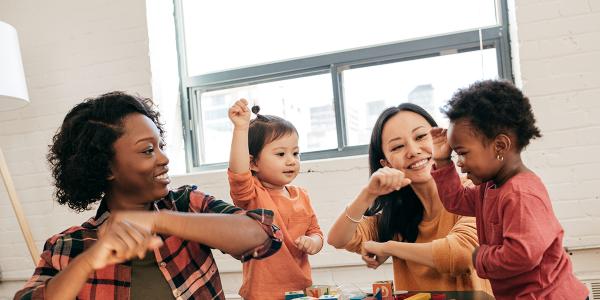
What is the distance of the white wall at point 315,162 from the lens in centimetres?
258

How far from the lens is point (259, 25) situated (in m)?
3.37

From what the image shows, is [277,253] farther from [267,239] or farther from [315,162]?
[315,162]

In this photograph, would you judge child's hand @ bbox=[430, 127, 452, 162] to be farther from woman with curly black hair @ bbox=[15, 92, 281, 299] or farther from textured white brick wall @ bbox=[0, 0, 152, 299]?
textured white brick wall @ bbox=[0, 0, 152, 299]

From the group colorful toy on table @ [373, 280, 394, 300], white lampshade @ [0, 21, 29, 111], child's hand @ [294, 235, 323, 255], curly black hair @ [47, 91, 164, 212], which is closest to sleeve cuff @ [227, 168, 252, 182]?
child's hand @ [294, 235, 323, 255]

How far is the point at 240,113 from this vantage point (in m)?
1.77

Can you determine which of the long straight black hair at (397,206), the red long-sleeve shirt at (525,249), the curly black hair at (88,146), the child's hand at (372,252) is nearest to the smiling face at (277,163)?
the long straight black hair at (397,206)

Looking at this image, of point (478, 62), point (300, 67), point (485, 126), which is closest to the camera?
point (485, 126)

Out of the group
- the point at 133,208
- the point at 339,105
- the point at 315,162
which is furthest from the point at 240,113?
the point at 339,105

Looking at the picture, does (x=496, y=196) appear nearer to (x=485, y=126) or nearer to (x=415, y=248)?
(x=485, y=126)

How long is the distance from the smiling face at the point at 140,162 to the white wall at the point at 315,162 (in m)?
1.66

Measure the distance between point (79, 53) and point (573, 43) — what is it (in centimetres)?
263

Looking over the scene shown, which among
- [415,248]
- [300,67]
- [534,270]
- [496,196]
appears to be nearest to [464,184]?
[415,248]

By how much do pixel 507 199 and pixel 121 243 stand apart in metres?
0.83

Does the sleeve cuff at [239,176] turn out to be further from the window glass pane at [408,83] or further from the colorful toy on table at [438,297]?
the window glass pane at [408,83]
